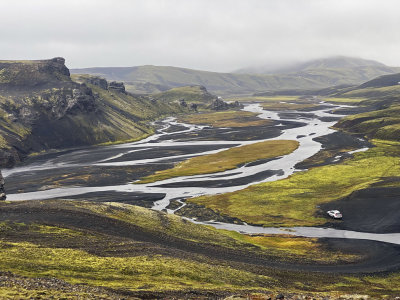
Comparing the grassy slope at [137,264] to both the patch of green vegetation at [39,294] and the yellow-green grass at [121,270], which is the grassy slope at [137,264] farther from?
the patch of green vegetation at [39,294]

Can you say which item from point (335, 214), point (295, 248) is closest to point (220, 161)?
point (335, 214)

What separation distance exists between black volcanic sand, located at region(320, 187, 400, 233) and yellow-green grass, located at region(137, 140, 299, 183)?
6001cm

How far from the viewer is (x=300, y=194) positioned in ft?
375

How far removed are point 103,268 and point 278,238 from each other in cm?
4804

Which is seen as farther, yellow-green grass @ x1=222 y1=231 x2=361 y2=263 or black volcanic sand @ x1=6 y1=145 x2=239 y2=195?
black volcanic sand @ x1=6 y1=145 x2=239 y2=195

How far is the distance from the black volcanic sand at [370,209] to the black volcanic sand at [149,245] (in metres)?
11.1

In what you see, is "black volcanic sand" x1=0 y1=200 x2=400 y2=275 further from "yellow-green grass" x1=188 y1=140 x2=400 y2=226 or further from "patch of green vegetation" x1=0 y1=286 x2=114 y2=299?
"yellow-green grass" x1=188 y1=140 x2=400 y2=226

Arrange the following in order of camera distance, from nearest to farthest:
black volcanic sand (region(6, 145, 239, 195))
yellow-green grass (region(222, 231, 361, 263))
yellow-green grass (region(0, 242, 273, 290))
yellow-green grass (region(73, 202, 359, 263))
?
yellow-green grass (region(0, 242, 273, 290)), yellow-green grass (region(222, 231, 361, 263)), yellow-green grass (region(73, 202, 359, 263)), black volcanic sand (region(6, 145, 239, 195))

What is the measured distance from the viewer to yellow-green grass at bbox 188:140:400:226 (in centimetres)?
9812

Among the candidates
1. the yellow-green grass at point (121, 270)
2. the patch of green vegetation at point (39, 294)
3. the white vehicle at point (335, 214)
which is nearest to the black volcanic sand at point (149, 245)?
the yellow-green grass at point (121, 270)

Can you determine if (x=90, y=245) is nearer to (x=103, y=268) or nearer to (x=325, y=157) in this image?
(x=103, y=268)

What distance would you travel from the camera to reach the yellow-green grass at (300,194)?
322 feet

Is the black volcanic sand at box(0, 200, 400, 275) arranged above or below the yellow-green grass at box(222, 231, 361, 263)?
above

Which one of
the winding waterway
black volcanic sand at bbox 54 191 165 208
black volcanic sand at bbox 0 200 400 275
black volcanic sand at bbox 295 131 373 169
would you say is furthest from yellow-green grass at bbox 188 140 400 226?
black volcanic sand at bbox 0 200 400 275
